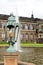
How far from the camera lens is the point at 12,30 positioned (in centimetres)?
1157

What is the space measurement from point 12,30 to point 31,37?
6740 centimetres

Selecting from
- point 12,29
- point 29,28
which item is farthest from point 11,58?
point 29,28

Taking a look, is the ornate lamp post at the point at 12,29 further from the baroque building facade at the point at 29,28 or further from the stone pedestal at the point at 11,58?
the baroque building facade at the point at 29,28

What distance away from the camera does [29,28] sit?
81812 millimetres

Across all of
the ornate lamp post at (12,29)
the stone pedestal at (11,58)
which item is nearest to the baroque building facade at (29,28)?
the ornate lamp post at (12,29)

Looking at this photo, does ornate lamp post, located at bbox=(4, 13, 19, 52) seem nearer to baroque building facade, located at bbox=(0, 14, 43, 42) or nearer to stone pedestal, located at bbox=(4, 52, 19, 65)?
stone pedestal, located at bbox=(4, 52, 19, 65)

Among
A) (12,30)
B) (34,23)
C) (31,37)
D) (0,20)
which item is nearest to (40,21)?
(34,23)

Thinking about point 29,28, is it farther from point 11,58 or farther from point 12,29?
point 11,58

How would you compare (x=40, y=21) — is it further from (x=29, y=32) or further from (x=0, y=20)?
(x=0, y=20)

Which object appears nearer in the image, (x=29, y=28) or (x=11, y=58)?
(x=11, y=58)

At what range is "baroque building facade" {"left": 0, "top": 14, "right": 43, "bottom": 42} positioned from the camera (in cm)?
7681

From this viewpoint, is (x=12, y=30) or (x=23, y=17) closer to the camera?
(x=12, y=30)

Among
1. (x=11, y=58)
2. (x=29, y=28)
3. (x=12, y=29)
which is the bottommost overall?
(x=11, y=58)

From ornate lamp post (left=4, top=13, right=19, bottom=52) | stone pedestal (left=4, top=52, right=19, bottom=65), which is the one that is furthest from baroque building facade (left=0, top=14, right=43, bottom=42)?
stone pedestal (left=4, top=52, right=19, bottom=65)
